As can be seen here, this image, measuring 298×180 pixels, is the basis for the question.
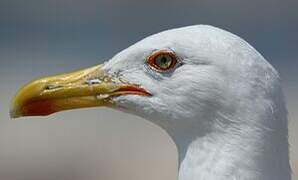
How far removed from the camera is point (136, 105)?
567 centimetres

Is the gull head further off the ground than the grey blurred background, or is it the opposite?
the grey blurred background

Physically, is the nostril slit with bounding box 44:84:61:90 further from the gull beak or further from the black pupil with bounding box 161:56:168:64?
the black pupil with bounding box 161:56:168:64

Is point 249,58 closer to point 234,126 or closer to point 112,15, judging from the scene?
point 234,126

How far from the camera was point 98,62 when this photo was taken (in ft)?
52.1

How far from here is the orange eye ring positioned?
554 centimetres

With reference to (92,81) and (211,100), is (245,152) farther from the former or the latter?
(92,81)

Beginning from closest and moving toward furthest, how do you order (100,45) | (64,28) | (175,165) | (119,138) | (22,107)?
(22,107) → (175,165) → (119,138) → (100,45) → (64,28)

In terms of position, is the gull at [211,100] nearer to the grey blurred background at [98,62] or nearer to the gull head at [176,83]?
the gull head at [176,83]

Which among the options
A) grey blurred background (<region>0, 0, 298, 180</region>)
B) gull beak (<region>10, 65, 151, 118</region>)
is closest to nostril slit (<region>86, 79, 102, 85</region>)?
gull beak (<region>10, 65, 151, 118</region>)

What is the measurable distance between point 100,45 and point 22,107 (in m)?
11.8

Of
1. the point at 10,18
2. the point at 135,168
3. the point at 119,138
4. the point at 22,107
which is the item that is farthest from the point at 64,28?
the point at 22,107

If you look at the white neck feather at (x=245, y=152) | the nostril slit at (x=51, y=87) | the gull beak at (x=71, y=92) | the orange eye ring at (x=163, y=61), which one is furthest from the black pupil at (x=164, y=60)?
the nostril slit at (x=51, y=87)

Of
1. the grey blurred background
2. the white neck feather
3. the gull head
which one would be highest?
the grey blurred background

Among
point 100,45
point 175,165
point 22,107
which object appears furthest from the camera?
point 100,45
